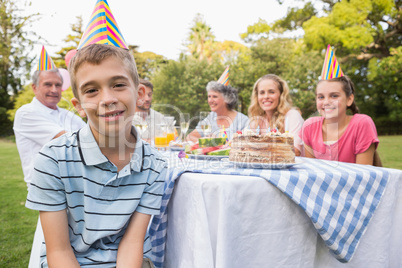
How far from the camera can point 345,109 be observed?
8.52 ft

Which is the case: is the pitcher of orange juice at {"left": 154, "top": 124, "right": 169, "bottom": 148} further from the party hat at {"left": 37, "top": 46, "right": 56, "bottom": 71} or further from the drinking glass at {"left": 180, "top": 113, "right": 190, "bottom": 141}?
the party hat at {"left": 37, "top": 46, "right": 56, "bottom": 71}

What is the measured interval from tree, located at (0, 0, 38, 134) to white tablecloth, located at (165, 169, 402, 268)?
1030 centimetres

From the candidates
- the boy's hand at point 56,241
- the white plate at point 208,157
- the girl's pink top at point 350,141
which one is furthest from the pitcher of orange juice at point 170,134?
the boy's hand at point 56,241

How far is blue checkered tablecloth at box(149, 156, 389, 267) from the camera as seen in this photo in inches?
54.5

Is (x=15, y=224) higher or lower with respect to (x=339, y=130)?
lower

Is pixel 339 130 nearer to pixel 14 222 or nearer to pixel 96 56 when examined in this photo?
pixel 96 56

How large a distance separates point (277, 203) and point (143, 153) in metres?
0.73

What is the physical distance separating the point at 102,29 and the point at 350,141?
1.99 metres

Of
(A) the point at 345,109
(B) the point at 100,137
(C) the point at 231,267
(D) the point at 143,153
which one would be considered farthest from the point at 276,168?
(A) the point at 345,109

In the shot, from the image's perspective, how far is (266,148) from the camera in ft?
5.42

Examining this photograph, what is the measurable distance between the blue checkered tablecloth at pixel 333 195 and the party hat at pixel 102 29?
79cm

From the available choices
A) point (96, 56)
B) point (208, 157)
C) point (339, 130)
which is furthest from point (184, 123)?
point (96, 56)

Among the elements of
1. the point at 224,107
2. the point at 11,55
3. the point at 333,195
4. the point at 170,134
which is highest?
the point at 11,55

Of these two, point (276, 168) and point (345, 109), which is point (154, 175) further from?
point (345, 109)
